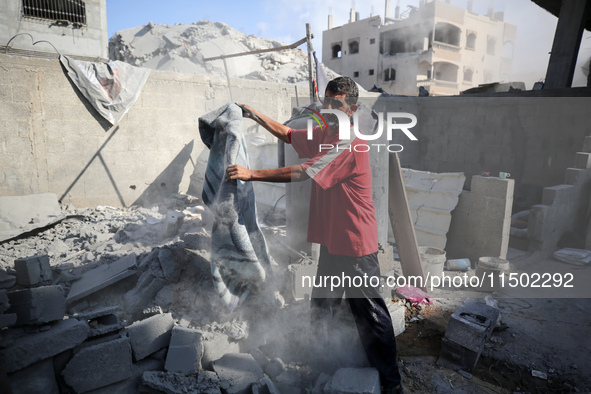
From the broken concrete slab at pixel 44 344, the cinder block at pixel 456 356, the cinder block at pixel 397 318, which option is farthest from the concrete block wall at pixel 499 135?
the broken concrete slab at pixel 44 344

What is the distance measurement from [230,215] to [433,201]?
4.41 m

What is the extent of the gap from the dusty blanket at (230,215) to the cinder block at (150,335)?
45 cm

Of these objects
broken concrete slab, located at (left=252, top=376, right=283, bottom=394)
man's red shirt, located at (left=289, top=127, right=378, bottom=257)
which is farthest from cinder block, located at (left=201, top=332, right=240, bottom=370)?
man's red shirt, located at (left=289, top=127, right=378, bottom=257)

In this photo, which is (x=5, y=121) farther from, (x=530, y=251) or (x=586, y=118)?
(x=586, y=118)

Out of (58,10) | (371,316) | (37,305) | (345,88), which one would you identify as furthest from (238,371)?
(58,10)

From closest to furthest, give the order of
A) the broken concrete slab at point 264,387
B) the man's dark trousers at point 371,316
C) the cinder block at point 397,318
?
the broken concrete slab at point 264,387, the man's dark trousers at point 371,316, the cinder block at point 397,318

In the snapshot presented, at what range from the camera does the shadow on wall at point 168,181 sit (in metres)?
7.44

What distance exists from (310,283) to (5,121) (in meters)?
5.72

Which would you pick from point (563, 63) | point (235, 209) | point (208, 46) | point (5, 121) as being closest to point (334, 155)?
point (235, 209)

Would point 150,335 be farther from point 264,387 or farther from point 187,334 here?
point 264,387

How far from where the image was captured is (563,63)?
31.4 ft

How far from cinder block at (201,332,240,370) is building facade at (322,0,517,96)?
29.2 metres

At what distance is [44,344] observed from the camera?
2.17 m

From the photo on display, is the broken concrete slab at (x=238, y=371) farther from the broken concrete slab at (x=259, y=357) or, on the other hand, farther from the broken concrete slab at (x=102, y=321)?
the broken concrete slab at (x=102, y=321)
